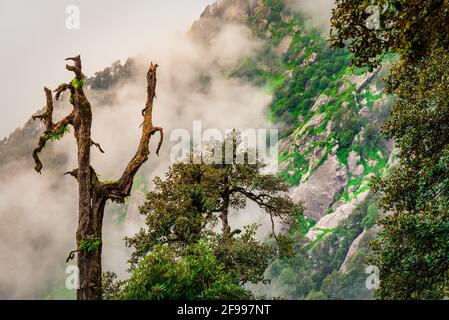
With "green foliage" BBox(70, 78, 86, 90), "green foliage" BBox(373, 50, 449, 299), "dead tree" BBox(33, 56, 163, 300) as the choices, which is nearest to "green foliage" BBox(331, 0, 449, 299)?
"green foliage" BBox(373, 50, 449, 299)

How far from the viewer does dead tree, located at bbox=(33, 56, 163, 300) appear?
46.0ft

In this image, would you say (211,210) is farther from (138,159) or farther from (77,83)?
(77,83)

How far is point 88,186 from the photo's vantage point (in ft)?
47.4

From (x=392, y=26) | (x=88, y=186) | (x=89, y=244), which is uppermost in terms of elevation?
(x=392, y=26)

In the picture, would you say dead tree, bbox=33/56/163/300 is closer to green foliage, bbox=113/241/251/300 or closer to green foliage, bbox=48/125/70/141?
green foliage, bbox=48/125/70/141

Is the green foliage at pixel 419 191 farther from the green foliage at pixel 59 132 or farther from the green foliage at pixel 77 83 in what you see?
the green foliage at pixel 59 132

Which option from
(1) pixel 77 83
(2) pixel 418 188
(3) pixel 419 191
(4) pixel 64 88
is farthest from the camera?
(2) pixel 418 188

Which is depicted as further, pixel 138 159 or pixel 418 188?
pixel 418 188

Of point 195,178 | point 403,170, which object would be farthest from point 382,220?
point 195,178

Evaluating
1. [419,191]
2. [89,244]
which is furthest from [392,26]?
[419,191]

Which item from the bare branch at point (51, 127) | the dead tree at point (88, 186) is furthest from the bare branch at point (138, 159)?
the bare branch at point (51, 127)
